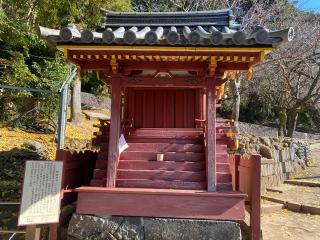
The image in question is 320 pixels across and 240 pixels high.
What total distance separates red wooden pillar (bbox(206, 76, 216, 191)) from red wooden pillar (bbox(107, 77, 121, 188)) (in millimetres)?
1628

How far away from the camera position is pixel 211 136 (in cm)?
619

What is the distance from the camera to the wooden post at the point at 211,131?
6.09 metres

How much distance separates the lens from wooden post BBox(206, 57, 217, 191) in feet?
20.0

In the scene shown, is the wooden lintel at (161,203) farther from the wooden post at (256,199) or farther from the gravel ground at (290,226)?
the gravel ground at (290,226)

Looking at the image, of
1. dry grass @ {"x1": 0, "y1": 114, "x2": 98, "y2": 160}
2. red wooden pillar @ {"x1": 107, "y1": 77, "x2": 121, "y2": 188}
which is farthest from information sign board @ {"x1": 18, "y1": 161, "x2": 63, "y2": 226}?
dry grass @ {"x1": 0, "y1": 114, "x2": 98, "y2": 160}

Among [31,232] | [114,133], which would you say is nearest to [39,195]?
[31,232]

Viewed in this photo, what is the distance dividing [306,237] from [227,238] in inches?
104

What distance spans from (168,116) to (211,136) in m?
1.47

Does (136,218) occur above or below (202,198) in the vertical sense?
below

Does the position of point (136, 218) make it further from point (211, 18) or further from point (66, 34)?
point (211, 18)

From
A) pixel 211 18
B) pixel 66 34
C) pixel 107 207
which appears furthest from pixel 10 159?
pixel 211 18

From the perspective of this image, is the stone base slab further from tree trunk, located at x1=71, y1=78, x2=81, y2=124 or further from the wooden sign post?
tree trunk, located at x1=71, y1=78, x2=81, y2=124

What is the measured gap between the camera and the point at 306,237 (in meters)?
7.35

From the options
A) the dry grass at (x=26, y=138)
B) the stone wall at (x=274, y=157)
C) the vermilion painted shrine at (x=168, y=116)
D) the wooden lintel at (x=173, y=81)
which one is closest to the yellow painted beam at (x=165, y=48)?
the vermilion painted shrine at (x=168, y=116)
